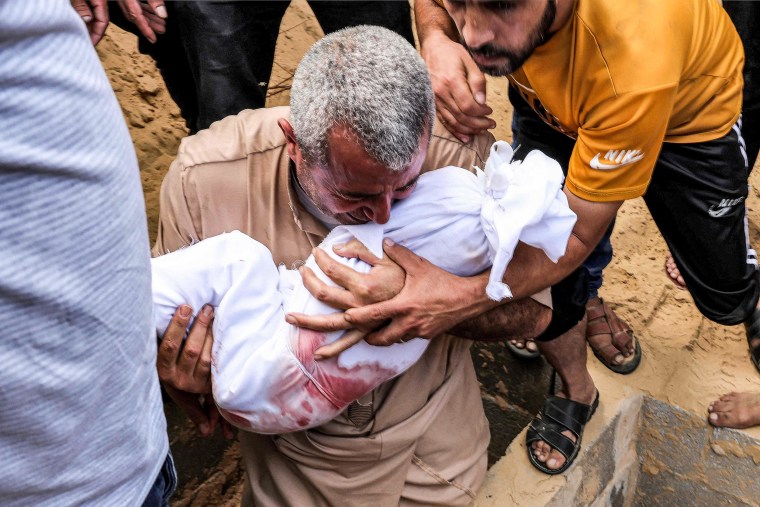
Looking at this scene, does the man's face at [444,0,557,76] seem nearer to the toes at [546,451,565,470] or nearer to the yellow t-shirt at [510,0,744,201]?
the yellow t-shirt at [510,0,744,201]

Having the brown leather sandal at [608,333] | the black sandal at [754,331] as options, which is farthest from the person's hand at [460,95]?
the black sandal at [754,331]

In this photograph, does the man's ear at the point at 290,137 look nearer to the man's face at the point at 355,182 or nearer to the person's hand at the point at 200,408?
the man's face at the point at 355,182

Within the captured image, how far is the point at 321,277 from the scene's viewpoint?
1.70m

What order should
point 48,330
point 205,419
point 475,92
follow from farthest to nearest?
point 475,92 < point 205,419 < point 48,330

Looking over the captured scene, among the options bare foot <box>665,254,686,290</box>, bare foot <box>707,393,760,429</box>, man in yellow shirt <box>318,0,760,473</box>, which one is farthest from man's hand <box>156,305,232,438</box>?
bare foot <box>665,254,686,290</box>

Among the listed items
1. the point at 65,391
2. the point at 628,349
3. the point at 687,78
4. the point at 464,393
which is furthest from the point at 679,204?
the point at 65,391

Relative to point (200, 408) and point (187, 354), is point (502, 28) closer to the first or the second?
point (187, 354)

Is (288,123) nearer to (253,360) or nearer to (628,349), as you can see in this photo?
(253,360)

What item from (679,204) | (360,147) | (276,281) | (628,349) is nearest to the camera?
(360,147)

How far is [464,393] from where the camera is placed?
7.07 ft

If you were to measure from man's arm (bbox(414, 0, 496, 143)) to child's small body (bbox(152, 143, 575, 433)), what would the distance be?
13.1 inches

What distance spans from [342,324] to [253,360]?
0.21 m

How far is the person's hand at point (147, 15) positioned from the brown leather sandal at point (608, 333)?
1.83m

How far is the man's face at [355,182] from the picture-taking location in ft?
→ 5.29
